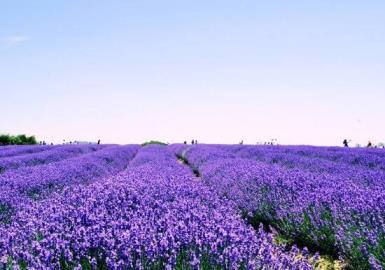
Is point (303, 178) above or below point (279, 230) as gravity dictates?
above

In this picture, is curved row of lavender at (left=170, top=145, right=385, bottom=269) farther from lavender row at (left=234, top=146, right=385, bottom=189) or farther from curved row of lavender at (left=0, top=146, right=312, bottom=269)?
curved row of lavender at (left=0, top=146, right=312, bottom=269)

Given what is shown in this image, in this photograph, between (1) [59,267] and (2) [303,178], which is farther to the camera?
(2) [303,178]

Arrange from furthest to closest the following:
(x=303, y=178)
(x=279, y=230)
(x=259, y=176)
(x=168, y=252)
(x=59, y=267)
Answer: (x=259, y=176), (x=303, y=178), (x=279, y=230), (x=168, y=252), (x=59, y=267)

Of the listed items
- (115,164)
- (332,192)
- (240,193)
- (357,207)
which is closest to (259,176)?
(240,193)

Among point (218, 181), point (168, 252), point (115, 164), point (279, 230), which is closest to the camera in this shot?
point (168, 252)

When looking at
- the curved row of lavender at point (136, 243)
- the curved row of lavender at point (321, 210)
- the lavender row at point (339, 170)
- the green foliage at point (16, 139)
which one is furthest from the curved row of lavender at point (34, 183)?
the green foliage at point (16, 139)

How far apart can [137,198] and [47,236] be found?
174cm

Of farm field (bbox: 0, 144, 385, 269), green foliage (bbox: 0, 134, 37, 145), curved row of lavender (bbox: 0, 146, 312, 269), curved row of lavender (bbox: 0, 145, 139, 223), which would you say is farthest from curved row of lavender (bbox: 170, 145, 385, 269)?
green foliage (bbox: 0, 134, 37, 145)

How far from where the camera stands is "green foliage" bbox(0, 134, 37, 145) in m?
32.4

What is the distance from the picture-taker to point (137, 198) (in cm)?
503

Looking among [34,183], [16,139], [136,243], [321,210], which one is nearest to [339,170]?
[321,210]

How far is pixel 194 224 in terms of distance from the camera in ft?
12.0

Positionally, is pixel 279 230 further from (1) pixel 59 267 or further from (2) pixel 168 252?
(1) pixel 59 267

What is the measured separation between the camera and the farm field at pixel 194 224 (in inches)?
124
